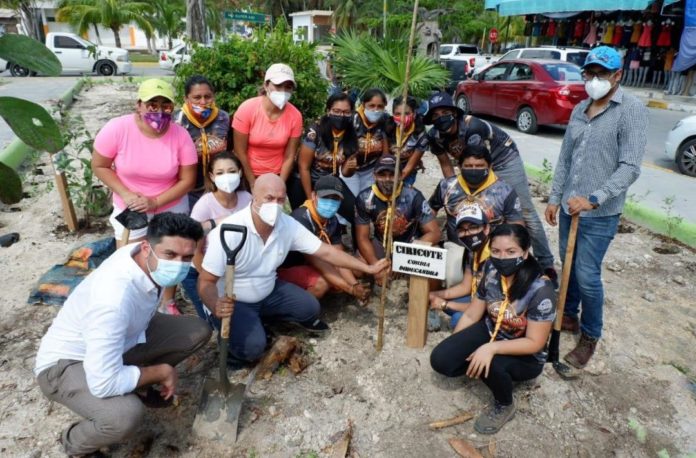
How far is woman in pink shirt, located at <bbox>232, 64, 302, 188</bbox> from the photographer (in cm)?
427

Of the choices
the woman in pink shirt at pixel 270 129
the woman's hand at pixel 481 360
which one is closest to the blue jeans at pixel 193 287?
the woman in pink shirt at pixel 270 129

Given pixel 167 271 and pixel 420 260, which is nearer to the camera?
pixel 167 271

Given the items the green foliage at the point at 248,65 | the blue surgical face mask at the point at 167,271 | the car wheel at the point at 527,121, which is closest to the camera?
the blue surgical face mask at the point at 167,271

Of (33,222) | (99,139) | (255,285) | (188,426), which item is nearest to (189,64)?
(33,222)

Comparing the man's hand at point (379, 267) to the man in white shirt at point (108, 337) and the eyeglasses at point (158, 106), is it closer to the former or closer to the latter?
the man in white shirt at point (108, 337)

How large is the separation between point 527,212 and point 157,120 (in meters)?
2.95

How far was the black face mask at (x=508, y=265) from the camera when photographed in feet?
9.53

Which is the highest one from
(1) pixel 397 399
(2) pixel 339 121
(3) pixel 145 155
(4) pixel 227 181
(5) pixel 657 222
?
(2) pixel 339 121

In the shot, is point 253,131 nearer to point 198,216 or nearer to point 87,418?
point 198,216

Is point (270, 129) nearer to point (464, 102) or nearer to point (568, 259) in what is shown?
point (568, 259)

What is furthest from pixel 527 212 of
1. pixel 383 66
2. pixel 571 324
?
pixel 383 66

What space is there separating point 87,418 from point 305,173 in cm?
265

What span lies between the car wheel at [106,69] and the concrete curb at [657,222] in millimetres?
21904

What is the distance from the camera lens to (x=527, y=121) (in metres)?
11.2
